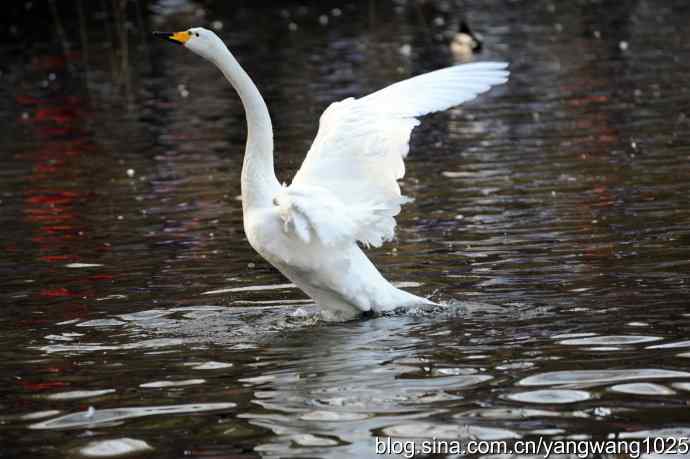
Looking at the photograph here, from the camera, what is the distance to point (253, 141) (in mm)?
9953

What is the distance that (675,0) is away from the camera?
1681 inches

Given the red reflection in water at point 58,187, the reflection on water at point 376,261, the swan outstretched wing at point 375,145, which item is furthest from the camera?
the red reflection in water at point 58,187

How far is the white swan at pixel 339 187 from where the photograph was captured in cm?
945

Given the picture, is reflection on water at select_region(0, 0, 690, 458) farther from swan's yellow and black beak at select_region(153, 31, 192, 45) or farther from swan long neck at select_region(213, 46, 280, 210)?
swan's yellow and black beak at select_region(153, 31, 192, 45)

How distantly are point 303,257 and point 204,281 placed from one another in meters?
2.16

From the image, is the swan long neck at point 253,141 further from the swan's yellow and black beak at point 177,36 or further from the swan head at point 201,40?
the swan's yellow and black beak at point 177,36

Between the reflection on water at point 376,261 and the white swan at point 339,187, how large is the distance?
1.09 feet

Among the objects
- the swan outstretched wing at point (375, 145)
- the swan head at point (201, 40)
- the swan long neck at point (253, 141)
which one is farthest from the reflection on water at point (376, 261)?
the swan head at point (201, 40)

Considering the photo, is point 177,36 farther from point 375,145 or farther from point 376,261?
point 376,261

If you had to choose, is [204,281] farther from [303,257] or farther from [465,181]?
[465,181]

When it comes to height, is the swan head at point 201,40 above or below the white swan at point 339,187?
above

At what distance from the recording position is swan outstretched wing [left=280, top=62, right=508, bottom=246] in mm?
9625

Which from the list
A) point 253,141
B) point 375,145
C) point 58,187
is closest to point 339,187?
point 375,145

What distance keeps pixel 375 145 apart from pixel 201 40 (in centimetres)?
149
